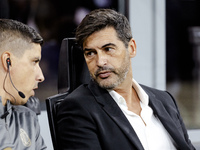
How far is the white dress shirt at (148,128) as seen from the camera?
153 cm

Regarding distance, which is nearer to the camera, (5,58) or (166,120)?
(5,58)

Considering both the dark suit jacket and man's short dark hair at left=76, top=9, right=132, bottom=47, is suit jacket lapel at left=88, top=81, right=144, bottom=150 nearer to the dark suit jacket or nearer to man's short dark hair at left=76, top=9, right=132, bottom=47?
the dark suit jacket

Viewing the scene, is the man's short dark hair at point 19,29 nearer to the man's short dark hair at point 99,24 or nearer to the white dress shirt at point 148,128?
the man's short dark hair at point 99,24

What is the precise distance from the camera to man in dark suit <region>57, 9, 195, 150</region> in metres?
1.39

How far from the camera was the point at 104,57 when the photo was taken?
154 cm

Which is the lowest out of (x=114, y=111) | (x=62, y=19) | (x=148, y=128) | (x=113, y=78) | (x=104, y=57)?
(x=148, y=128)

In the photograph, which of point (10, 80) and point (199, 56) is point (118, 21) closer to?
point (10, 80)

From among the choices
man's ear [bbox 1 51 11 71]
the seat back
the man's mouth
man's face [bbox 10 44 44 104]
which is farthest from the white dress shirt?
man's ear [bbox 1 51 11 71]

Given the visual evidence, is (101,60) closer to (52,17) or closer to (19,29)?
(19,29)

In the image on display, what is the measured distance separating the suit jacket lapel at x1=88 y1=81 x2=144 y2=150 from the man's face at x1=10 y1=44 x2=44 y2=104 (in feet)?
1.00

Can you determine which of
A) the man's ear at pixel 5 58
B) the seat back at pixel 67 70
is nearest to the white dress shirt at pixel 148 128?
the seat back at pixel 67 70

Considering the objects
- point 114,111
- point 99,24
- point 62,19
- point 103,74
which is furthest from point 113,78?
point 62,19

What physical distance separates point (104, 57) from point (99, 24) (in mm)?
160

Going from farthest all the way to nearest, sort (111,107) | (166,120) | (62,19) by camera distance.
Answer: (62,19)
(166,120)
(111,107)
